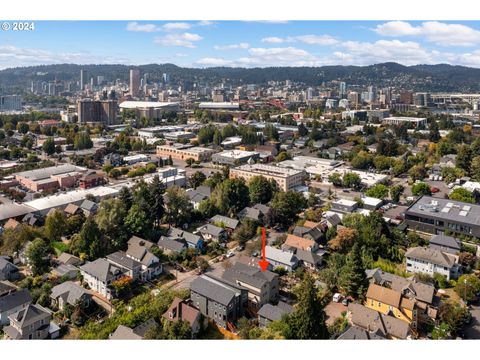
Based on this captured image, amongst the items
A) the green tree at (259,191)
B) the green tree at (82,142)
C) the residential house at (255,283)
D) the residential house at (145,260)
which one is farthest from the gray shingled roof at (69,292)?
the green tree at (82,142)

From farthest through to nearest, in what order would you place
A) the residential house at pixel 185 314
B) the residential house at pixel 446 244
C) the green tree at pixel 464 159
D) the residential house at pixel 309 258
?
the green tree at pixel 464 159 < the residential house at pixel 446 244 < the residential house at pixel 309 258 < the residential house at pixel 185 314

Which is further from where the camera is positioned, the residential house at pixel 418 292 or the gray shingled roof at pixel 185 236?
the gray shingled roof at pixel 185 236

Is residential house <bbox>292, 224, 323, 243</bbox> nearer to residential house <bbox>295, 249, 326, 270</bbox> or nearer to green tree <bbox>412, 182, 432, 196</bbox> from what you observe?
residential house <bbox>295, 249, 326, 270</bbox>

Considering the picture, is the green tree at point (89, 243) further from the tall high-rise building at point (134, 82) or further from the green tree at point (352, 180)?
the tall high-rise building at point (134, 82)

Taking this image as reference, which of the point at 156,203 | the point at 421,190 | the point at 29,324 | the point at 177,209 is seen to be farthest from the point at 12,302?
the point at 421,190

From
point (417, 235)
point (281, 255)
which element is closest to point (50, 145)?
point (281, 255)

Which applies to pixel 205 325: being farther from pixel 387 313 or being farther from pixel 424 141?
pixel 424 141
